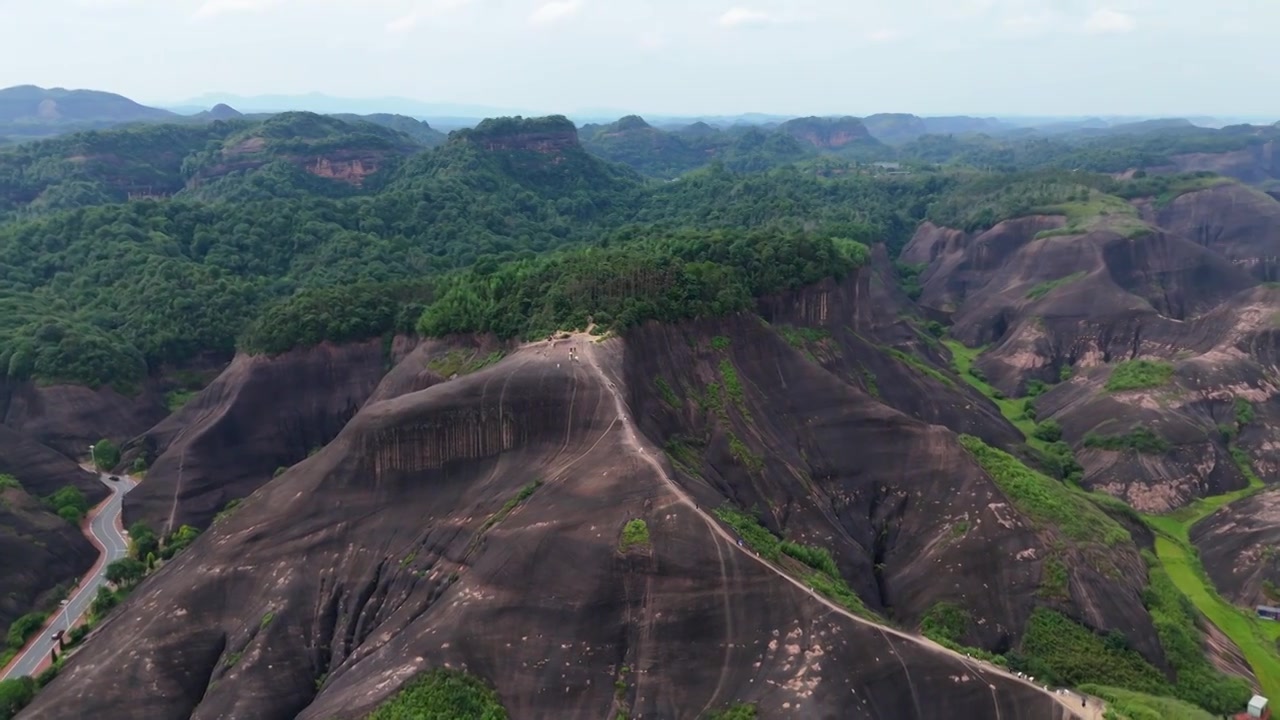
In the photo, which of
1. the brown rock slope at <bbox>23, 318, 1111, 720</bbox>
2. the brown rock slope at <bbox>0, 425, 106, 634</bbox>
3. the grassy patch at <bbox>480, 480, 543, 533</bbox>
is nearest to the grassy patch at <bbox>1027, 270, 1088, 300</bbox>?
the brown rock slope at <bbox>23, 318, 1111, 720</bbox>

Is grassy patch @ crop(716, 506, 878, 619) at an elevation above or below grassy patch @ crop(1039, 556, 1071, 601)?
above

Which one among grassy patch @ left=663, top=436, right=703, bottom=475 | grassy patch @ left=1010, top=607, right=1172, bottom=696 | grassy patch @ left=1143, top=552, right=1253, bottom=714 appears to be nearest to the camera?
grassy patch @ left=1010, top=607, right=1172, bottom=696

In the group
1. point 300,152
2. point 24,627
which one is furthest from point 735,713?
point 300,152

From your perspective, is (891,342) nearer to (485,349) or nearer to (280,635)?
(485,349)

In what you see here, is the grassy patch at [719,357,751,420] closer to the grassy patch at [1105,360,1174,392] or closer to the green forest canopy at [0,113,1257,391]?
the green forest canopy at [0,113,1257,391]

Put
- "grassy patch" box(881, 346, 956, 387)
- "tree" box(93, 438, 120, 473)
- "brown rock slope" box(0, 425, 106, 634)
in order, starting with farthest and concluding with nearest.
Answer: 1. "grassy patch" box(881, 346, 956, 387)
2. "tree" box(93, 438, 120, 473)
3. "brown rock slope" box(0, 425, 106, 634)

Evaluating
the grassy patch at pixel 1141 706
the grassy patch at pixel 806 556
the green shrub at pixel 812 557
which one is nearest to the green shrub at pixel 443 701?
the grassy patch at pixel 806 556

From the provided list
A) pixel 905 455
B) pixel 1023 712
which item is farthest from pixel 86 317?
pixel 1023 712
